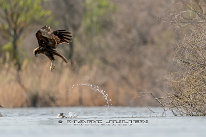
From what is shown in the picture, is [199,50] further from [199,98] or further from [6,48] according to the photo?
[6,48]

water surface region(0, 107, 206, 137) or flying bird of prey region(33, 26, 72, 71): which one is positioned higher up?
flying bird of prey region(33, 26, 72, 71)

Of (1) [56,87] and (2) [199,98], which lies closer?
(2) [199,98]

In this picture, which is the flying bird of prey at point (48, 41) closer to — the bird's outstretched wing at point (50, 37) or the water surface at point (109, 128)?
the bird's outstretched wing at point (50, 37)

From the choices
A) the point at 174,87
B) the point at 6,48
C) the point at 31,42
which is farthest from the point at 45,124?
the point at 31,42

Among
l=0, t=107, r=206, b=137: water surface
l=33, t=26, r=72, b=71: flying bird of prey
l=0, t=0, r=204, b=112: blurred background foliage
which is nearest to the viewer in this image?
l=0, t=107, r=206, b=137: water surface

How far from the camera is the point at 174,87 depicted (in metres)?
12.9

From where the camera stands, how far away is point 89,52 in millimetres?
27406

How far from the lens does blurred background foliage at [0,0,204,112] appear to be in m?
20.8

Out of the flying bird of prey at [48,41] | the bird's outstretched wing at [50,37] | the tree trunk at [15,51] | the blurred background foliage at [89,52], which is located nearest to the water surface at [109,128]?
the flying bird of prey at [48,41]

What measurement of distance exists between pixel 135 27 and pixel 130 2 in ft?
8.26

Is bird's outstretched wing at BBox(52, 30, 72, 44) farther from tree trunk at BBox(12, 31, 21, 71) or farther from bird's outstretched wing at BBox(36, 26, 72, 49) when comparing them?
tree trunk at BBox(12, 31, 21, 71)

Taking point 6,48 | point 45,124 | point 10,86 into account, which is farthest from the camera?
point 6,48

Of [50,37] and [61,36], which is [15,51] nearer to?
[61,36]

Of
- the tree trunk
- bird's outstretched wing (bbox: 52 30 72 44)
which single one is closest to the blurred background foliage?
the tree trunk
